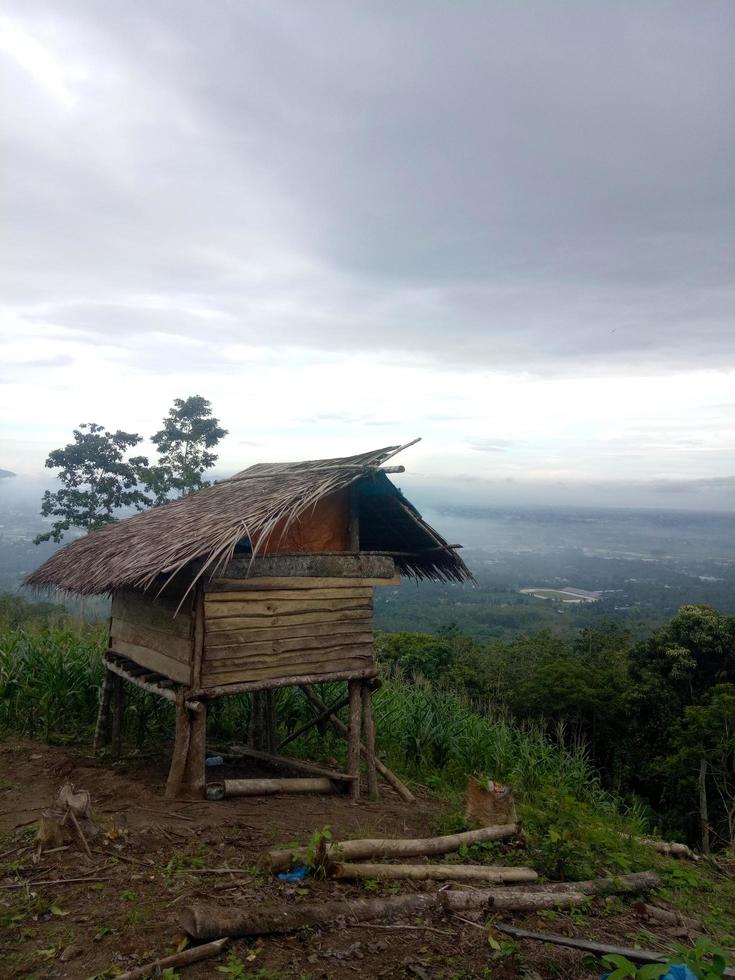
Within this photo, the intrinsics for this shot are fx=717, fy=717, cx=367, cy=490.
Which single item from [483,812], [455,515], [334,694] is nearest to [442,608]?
[334,694]

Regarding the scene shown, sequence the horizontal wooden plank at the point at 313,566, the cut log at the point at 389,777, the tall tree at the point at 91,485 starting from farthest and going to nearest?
the tall tree at the point at 91,485
the cut log at the point at 389,777
the horizontal wooden plank at the point at 313,566

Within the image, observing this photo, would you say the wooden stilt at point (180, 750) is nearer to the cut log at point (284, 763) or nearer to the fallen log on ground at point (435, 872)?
the cut log at point (284, 763)

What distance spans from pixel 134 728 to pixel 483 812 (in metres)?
4.73

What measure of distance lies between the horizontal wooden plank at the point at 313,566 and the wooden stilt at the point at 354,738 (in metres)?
1.16

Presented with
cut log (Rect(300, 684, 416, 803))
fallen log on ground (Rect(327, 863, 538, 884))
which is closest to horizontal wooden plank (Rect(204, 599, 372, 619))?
cut log (Rect(300, 684, 416, 803))

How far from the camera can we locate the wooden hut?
19.9ft

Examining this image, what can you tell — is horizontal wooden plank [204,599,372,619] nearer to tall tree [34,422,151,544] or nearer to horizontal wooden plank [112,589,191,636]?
horizontal wooden plank [112,589,191,636]

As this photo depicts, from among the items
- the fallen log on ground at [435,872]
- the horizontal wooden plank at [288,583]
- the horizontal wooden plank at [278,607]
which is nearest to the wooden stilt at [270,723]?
the horizontal wooden plank at [278,607]

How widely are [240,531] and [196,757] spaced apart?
205 cm

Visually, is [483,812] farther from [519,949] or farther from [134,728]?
[134,728]

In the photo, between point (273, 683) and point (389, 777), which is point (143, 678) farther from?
point (389, 777)

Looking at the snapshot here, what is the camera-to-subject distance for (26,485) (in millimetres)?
181750

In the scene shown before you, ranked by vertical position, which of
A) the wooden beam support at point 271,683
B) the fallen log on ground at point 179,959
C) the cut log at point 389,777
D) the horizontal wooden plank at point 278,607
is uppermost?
the horizontal wooden plank at point 278,607

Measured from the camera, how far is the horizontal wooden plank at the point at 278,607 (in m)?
6.14
